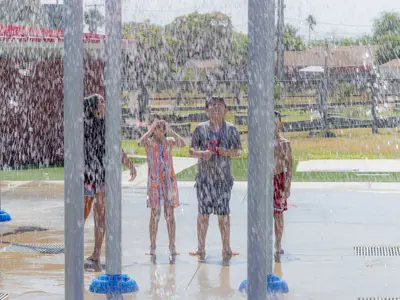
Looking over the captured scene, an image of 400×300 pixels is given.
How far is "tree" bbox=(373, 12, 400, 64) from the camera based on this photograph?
87.6 metres

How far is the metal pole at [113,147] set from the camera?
20.5 feet

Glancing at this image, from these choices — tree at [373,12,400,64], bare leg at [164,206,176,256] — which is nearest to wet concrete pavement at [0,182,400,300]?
bare leg at [164,206,176,256]

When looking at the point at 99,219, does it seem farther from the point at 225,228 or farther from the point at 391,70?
the point at 391,70

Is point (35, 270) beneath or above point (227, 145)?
beneath

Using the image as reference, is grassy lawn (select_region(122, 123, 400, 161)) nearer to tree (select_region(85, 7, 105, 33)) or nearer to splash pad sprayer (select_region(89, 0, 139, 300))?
tree (select_region(85, 7, 105, 33))

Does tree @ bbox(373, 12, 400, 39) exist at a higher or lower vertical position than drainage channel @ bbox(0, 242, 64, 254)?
higher

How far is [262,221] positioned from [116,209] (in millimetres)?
2375

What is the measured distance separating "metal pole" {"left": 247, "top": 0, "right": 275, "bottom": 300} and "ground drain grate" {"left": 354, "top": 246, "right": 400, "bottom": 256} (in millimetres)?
4344

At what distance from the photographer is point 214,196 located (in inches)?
306

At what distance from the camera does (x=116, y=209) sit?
21.1 ft

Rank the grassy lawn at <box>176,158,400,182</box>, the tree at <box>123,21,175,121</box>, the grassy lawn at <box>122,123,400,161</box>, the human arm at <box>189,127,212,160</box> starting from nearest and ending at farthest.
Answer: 1. the human arm at <box>189,127,212,160</box>
2. the grassy lawn at <box>176,158,400,182</box>
3. the grassy lawn at <box>122,123,400,161</box>
4. the tree at <box>123,21,175,121</box>

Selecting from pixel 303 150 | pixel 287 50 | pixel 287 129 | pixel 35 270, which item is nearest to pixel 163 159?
pixel 35 270

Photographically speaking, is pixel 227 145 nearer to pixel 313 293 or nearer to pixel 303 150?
pixel 313 293

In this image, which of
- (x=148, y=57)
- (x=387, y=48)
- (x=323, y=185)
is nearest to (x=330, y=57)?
(x=387, y=48)
